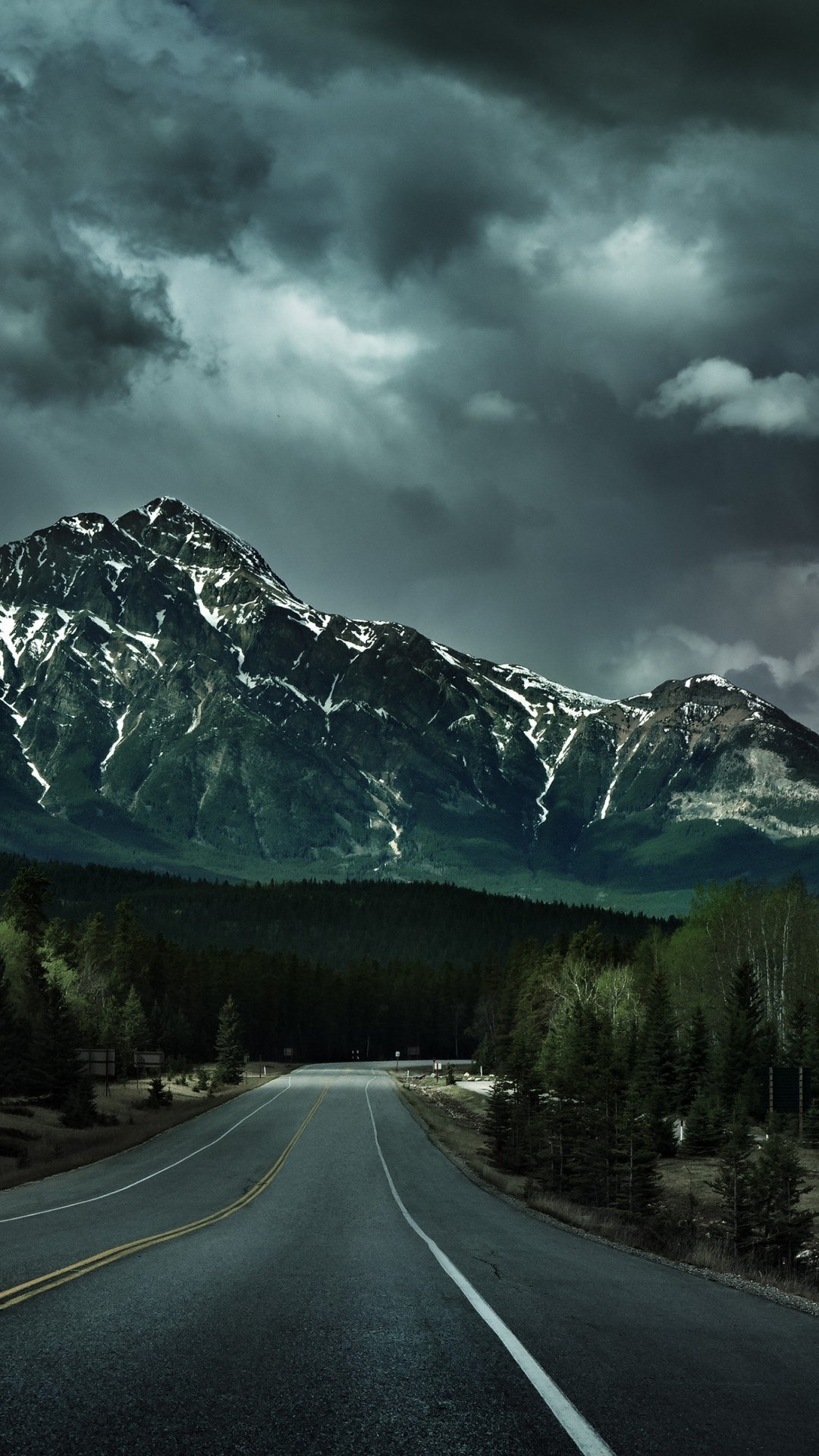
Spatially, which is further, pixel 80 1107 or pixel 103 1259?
pixel 80 1107

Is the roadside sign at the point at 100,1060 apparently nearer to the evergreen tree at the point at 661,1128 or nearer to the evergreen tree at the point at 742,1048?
the evergreen tree at the point at 661,1128

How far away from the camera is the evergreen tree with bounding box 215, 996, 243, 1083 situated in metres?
97.8

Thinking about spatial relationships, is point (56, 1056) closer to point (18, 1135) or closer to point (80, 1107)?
point (80, 1107)

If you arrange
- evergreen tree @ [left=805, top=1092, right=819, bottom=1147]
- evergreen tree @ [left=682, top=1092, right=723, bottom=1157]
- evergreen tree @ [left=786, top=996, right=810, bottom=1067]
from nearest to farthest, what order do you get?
evergreen tree @ [left=682, top=1092, right=723, bottom=1157]
evergreen tree @ [left=805, top=1092, right=819, bottom=1147]
evergreen tree @ [left=786, top=996, right=810, bottom=1067]

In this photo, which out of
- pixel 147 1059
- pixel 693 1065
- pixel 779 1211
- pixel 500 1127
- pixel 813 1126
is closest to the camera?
pixel 779 1211

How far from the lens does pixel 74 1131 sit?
5416cm

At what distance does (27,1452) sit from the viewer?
5707 mm

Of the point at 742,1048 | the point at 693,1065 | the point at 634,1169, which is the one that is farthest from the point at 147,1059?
the point at 634,1169

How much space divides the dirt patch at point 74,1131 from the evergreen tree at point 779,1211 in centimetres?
2131

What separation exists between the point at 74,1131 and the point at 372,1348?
50585 millimetres

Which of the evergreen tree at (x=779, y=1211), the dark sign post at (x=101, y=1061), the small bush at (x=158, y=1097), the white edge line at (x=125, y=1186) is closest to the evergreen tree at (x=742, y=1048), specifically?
the white edge line at (x=125, y=1186)

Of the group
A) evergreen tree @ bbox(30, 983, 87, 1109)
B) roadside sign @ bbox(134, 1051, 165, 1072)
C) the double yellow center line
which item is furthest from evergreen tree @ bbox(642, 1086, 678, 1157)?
roadside sign @ bbox(134, 1051, 165, 1072)

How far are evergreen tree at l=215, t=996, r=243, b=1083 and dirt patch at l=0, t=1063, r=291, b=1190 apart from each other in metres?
13.2

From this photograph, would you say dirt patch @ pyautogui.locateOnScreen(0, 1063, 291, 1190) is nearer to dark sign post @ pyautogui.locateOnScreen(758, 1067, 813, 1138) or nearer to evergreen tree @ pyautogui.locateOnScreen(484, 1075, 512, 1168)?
evergreen tree @ pyautogui.locateOnScreen(484, 1075, 512, 1168)
